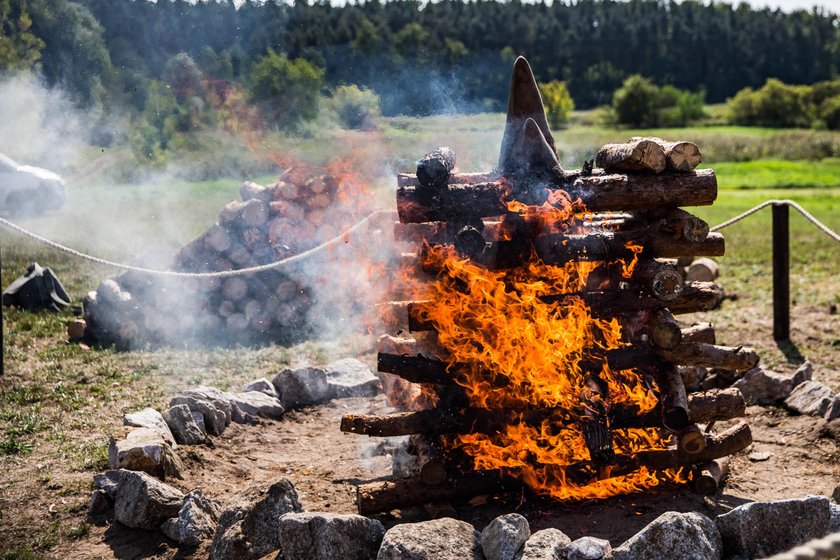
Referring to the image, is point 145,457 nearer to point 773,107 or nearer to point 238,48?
point 238,48

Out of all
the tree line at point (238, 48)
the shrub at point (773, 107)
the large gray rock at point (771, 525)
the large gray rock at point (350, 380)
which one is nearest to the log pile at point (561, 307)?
the large gray rock at point (771, 525)

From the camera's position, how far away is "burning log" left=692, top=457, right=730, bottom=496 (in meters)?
5.20

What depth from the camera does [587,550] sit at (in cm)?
396

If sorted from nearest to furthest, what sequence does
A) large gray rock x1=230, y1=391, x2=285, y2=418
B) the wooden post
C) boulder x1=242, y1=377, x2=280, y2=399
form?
large gray rock x1=230, y1=391, x2=285, y2=418, boulder x1=242, y1=377, x2=280, y2=399, the wooden post

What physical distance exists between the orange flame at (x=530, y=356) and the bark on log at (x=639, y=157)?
0.47 m

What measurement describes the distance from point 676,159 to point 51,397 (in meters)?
5.65

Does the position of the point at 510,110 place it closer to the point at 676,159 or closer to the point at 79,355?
the point at 676,159

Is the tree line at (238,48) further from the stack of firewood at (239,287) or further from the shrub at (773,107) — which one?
the shrub at (773,107)

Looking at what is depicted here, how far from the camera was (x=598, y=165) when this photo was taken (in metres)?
5.68

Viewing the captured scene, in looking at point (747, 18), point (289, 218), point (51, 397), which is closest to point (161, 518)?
point (51, 397)

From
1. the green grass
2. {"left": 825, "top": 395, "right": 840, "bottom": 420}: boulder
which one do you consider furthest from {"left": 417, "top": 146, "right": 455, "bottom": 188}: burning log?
the green grass

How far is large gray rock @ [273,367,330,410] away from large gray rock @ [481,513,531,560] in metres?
3.45

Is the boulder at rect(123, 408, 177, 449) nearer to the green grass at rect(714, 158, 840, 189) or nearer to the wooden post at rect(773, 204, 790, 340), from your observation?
the wooden post at rect(773, 204, 790, 340)

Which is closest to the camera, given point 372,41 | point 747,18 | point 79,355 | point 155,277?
point 79,355
